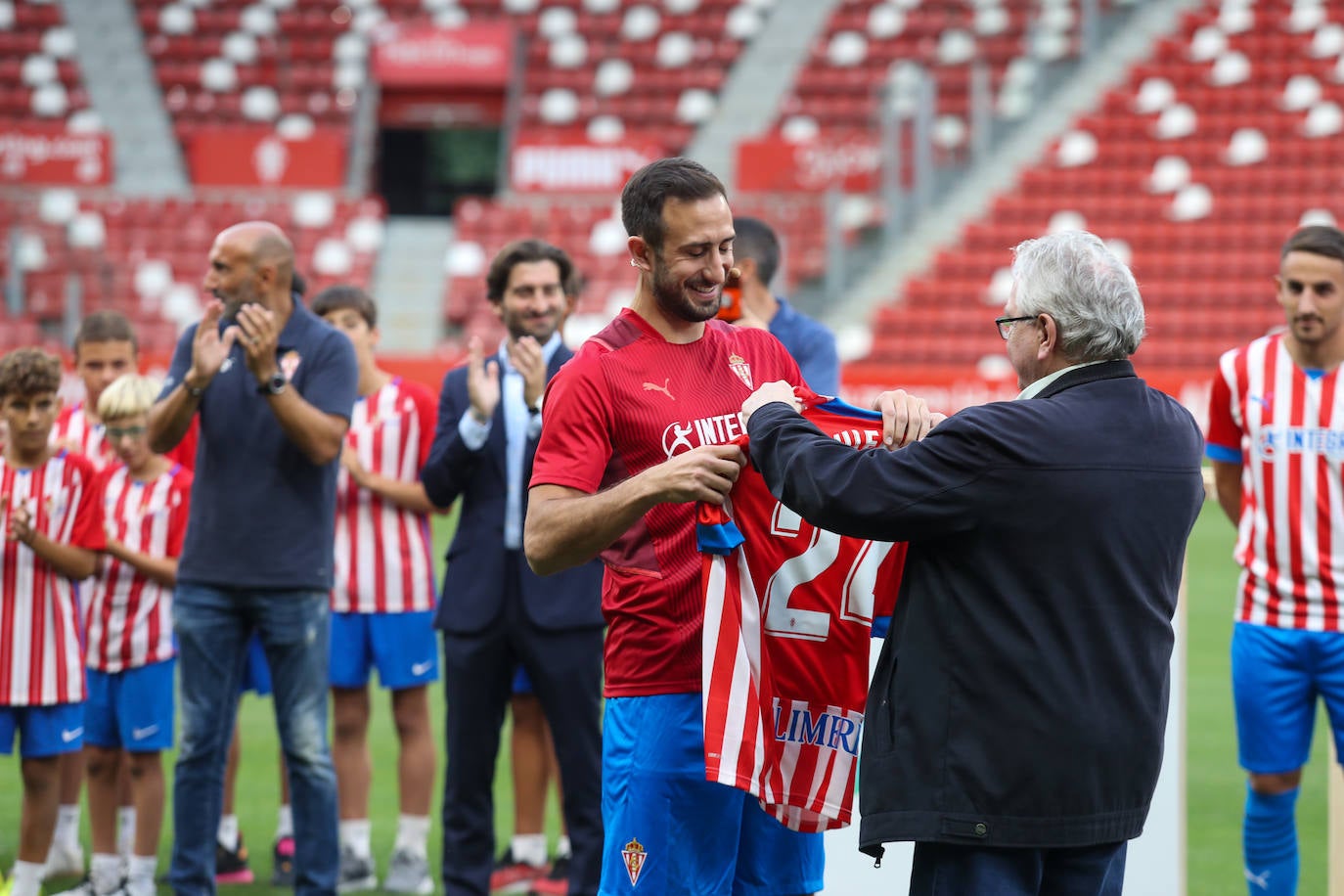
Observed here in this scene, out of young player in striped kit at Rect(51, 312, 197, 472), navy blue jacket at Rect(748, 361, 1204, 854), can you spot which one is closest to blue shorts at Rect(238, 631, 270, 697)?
young player in striped kit at Rect(51, 312, 197, 472)

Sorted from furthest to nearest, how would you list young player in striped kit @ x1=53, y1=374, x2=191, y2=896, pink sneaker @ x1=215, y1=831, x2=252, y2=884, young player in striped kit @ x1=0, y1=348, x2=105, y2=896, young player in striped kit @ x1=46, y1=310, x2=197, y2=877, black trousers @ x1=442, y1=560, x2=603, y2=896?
1. young player in striped kit @ x1=46, y1=310, x2=197, y2=877
2. pink sneaker @ x1=215, y1=831, x2=252, y2=884
3. young player in striped kit @ x1=53, y1=374, x2=191, y2=896
4. young player in striped kit @ x1=0, y1=348, x2=105, y2=896
5. black trousers @ x1=442, y1=560, x2=603, y2=896

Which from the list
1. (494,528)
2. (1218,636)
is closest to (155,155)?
(1218,636)

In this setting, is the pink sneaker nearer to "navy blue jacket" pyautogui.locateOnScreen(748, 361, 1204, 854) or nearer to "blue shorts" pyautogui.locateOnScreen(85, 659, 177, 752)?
"blue shorts" pyautogui.locateOnScreen(85, 659, 177, 752)

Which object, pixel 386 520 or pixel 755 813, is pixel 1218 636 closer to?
pixel 386 520

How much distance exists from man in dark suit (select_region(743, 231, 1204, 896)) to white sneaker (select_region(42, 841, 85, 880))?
360cm

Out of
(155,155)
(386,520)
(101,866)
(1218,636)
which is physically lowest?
(101,866)

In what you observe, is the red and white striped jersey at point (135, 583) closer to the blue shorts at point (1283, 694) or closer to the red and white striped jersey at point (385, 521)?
the red and white striped jersey at point (385, 521)

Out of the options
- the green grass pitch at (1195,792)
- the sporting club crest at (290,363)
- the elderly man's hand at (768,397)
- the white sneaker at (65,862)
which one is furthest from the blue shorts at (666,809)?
the white sneaker at (65,862)

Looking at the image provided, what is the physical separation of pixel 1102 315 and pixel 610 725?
1.24 metres

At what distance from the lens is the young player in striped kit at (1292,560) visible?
13.8ft

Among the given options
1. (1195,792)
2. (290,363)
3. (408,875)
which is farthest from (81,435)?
(1195,792)

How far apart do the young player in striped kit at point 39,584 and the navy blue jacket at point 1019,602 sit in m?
2.90

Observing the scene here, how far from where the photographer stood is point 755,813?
3051mm

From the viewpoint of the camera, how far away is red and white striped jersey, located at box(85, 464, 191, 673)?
4.97 metres
